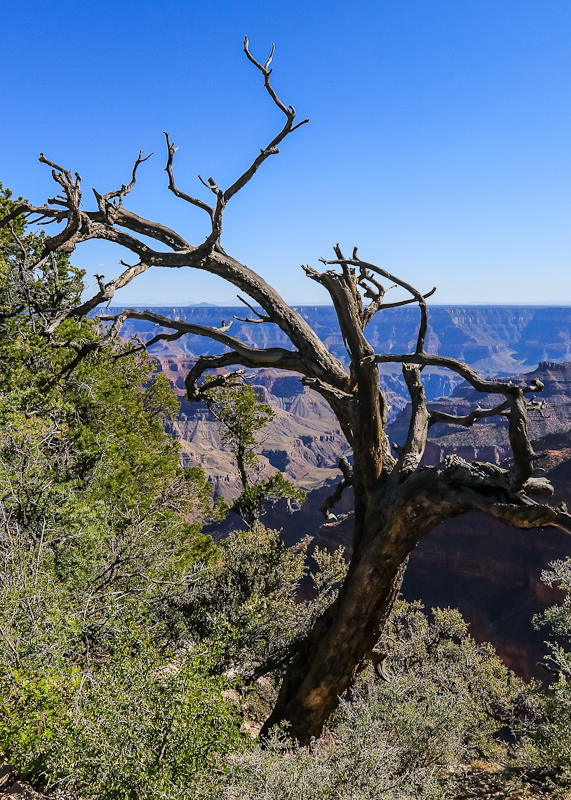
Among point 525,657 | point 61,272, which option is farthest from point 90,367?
point 525,657

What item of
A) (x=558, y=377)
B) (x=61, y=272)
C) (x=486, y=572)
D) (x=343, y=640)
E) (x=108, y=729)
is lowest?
(x=486, y=572)

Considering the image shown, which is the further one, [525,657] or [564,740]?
[525,657]

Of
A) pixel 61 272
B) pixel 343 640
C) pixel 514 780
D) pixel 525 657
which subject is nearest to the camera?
pixel 343 640

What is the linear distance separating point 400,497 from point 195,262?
151 inches

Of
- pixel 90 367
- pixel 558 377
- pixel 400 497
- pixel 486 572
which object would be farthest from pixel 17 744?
pixel 558 377

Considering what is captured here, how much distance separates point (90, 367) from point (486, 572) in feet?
176

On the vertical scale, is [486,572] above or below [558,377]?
below

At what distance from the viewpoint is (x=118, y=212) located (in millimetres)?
6824

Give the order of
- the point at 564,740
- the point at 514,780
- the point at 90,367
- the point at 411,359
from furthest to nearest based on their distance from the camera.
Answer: the point at 90,367, the point at 514,780, the point at 564,740, the point at 411,359

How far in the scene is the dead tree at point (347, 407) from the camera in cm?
568

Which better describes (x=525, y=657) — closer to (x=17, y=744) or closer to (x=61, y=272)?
A: (x=61, y=272)

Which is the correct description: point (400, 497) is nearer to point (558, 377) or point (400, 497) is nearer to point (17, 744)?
point (17, 744)

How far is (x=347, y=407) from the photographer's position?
6742 mm

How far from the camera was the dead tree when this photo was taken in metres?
5.68
